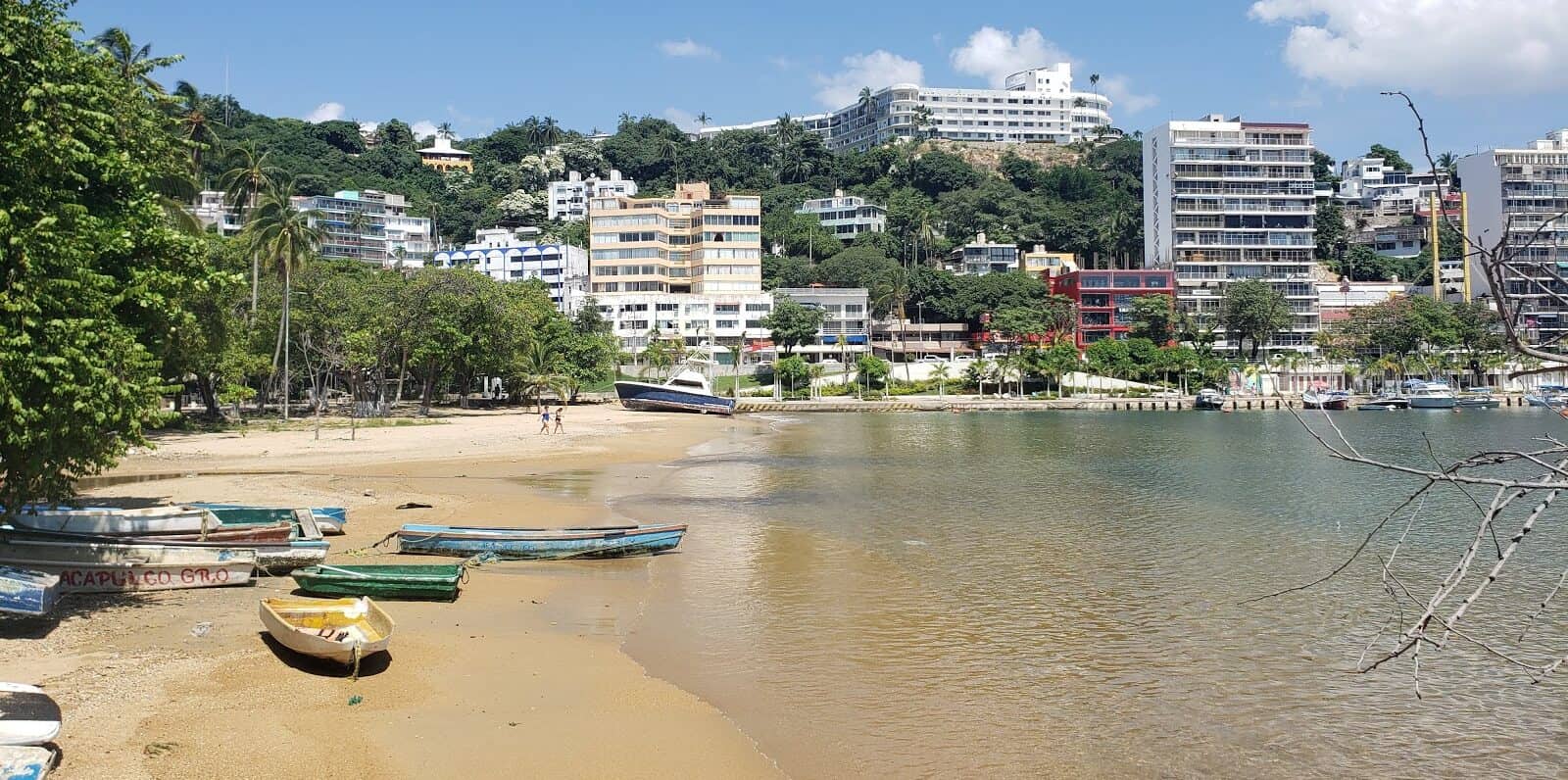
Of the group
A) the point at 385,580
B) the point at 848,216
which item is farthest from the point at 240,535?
the point at 848,216

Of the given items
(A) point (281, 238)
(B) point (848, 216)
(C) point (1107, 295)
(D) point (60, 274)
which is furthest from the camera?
(B) point (848, 216)

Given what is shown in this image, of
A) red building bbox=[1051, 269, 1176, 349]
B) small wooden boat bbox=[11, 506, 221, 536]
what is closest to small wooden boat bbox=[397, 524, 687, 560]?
small wooden boat bbox=[11, 506, 221, 536]

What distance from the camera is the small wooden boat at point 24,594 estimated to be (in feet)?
47.7

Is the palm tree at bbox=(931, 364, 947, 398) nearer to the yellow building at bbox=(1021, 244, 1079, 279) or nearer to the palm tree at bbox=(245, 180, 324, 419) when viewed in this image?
the yellow building at bbox=(1021, 244, 1079, 279)

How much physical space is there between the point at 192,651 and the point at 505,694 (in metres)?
4.35

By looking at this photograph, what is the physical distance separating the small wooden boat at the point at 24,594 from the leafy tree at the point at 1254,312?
125546mm

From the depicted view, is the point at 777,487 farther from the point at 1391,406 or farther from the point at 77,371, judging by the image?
the point at 1391,406

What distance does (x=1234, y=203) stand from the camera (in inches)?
5556

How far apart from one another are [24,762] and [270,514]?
14845 millimetres

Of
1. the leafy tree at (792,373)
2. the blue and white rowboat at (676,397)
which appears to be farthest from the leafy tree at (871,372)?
the blue and white rowboat at (676,397)

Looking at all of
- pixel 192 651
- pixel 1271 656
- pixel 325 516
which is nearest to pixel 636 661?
pixel 192 651

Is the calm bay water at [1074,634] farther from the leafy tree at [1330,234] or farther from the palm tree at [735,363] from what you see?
the leafy tree at [1330,234]

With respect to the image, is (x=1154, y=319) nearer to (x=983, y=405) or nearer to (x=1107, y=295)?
(x=1107, y=295)

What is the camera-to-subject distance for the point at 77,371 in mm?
14750
